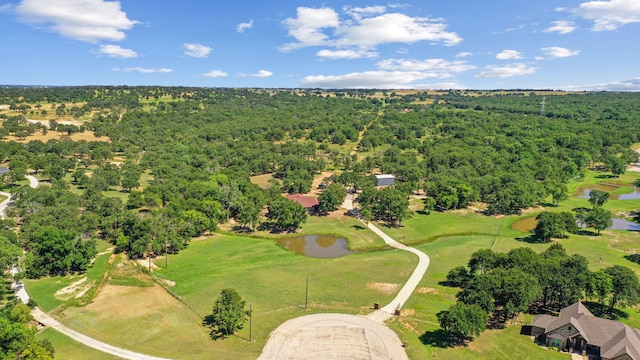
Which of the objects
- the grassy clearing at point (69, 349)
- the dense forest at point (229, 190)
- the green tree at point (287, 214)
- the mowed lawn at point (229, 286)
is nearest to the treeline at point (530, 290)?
the dense forest at point (229, 190)

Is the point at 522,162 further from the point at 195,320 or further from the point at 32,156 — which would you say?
the point at 32,156

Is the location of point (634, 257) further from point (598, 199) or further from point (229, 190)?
point (229, 190)

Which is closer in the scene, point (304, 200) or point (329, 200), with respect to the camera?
point (329, 200)

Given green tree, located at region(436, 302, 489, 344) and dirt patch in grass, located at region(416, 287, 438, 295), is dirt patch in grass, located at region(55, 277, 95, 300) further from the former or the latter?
green tree, located at region(436, 302, 489, 344)

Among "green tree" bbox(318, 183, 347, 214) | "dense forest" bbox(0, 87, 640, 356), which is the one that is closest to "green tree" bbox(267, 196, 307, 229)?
"dense forest" bbox(0, 87, 640, 356)

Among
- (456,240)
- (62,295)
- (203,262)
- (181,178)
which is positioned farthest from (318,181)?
(62,295)

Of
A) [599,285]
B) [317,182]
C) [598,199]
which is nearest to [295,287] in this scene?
[599,285]
